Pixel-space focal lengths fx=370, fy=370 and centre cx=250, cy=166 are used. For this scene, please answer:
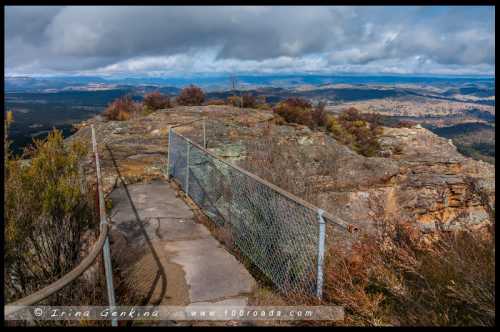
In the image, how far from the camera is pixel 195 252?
5.46 metres

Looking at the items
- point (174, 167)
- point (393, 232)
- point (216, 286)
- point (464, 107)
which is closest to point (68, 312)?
point (216, 286)

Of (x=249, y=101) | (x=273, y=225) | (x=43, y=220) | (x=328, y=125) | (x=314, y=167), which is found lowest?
(x=273, y=225)

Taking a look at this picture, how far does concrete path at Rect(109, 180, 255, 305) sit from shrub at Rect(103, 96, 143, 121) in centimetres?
1196

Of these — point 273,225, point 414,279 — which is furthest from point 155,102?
point 414,279

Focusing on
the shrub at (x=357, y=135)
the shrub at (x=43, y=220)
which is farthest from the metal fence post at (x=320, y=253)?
the shrub at (x=357, y=135)

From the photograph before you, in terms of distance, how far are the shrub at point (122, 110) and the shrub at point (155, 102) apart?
0.49 metres

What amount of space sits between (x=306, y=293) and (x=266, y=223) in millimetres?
1312

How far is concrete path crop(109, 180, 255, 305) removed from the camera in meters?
4.31

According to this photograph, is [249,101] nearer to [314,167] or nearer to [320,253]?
[314,167]

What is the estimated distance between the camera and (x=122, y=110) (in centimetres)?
1941

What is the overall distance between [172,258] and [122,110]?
51.9ft

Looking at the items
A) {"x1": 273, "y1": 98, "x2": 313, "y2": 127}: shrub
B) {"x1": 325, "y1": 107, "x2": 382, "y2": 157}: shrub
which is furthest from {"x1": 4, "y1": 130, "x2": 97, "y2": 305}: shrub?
{"x1": 325, "y1": 107, "x2": 382, "y2": 157}: shrub

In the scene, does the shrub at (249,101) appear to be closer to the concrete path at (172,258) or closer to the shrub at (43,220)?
the concrete path at (172,258)

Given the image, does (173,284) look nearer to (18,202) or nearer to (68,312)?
(68,312)
